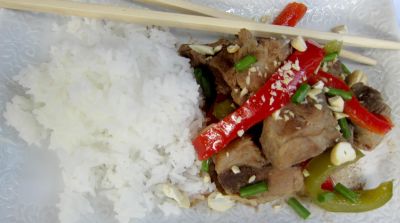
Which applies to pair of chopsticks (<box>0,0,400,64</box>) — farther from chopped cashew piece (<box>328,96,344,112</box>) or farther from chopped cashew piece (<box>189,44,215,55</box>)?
chopped cashew piece (<box>328,96,344,112</box>)

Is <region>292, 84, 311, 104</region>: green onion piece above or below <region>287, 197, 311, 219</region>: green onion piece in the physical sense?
above

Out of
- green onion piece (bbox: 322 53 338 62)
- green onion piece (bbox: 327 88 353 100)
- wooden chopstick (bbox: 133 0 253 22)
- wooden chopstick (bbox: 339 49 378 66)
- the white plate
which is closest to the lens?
the white plate

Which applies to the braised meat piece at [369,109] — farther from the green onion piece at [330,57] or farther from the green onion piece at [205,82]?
the green onion piece at [205,82]

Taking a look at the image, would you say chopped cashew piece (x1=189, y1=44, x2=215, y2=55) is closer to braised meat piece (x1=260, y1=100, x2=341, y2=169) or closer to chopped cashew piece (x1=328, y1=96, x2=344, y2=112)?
braised meat piece (x1=260, y1=100, x2=341, y2=169)

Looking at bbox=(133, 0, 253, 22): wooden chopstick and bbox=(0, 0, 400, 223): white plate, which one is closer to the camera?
bbox=(0, 0, 400, 223): white plate

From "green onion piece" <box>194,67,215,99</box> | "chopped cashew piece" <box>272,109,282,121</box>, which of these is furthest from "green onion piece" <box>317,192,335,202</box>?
"green onion piece" <box>194,67,215,99</box>

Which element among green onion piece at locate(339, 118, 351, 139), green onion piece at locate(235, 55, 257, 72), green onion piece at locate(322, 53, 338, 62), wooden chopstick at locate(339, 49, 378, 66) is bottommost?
green onion piece at locate(339, 118, 351, 139)

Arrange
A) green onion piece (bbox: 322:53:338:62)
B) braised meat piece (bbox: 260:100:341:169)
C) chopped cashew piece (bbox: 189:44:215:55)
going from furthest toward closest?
chopped cashew piece (bbox: 189:44:215:55), green onion piece (bbox: 322:53:338:62), braised meat piece (bbox: 260:100:341:169)
